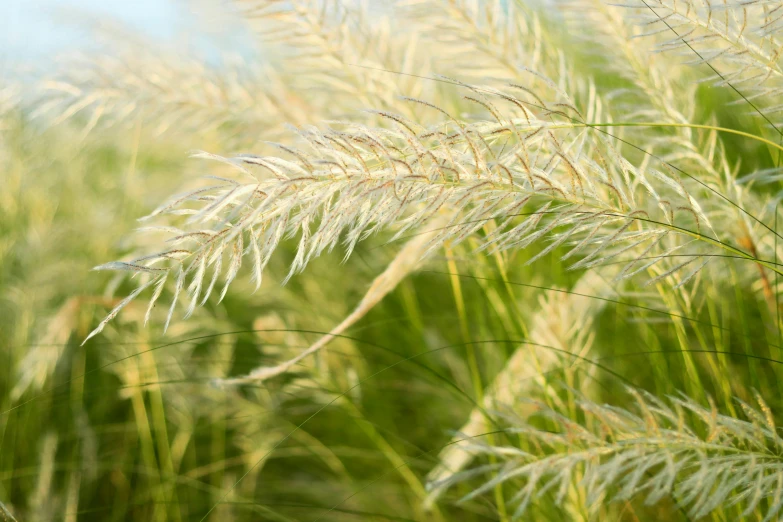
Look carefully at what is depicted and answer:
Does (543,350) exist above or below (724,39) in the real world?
below

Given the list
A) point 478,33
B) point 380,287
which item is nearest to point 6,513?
point 380,287

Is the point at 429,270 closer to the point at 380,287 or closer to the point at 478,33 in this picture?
the point at 380,287

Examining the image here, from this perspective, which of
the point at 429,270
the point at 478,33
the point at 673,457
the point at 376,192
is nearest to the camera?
the point at 376,192

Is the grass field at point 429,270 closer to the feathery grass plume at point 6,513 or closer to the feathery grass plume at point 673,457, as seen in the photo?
the feathery grass plume at point 673,457

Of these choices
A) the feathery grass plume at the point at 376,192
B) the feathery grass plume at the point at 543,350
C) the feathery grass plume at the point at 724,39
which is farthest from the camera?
the feathery grass plume at the point at 543,350

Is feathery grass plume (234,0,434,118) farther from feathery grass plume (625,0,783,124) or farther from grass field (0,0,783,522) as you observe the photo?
feathery grass plume (625,0,783,124)

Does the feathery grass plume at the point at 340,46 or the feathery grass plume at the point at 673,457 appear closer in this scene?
the feathery grass plume at the point at 673,457

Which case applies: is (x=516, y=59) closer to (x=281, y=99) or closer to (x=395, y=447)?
(x=281, y=99)

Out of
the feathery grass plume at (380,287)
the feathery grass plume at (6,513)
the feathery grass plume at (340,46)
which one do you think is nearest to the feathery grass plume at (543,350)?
the feathery grass plume at (380,287)
